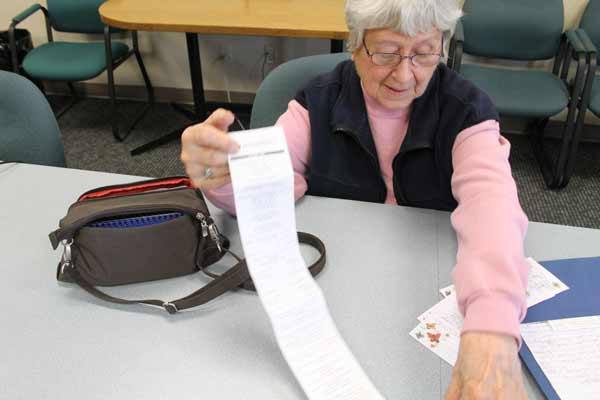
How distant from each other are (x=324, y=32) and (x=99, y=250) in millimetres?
1566

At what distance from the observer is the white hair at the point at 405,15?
A: 93cm

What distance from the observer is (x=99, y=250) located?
0.92 meters

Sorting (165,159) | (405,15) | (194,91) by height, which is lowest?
(165,159)

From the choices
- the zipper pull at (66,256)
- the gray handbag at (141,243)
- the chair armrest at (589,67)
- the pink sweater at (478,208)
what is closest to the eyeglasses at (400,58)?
the pink sweater at (478,208)

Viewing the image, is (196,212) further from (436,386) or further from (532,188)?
(532,188)

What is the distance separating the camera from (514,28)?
2594 mm

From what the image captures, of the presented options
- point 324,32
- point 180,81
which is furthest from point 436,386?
point 180,81

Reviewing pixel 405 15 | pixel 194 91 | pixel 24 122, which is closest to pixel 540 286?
pixel 405 15

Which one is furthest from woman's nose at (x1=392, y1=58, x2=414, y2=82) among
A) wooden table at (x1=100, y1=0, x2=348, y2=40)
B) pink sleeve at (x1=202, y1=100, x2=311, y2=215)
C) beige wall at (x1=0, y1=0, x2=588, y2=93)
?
beige wall at (x1=0, y1=0, x2=588, y2=93)

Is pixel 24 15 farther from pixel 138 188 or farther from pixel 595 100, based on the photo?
pixel 595 100

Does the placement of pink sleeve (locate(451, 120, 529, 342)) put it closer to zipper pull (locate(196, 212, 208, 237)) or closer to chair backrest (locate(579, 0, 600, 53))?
zipper pull (locate(196, 212, 208, 237))

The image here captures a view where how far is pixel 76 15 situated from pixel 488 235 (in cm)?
298

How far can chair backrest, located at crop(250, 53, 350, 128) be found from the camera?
1.39 metres

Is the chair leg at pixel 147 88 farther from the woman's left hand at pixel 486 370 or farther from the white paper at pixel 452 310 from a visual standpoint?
the woman's left hand at pixel 486 370
